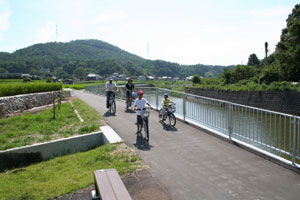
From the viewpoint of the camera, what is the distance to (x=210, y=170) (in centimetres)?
520

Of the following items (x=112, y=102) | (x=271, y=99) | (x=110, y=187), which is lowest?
(x=271, y=99)

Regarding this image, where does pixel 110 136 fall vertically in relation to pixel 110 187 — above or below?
below

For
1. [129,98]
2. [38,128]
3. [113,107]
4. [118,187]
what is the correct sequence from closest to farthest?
[118,187], [38,128], [113,107], [129,98]

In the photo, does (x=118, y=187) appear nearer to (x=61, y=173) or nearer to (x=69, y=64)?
(x=61, y=173)

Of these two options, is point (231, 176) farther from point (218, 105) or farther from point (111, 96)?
point (111, 96)

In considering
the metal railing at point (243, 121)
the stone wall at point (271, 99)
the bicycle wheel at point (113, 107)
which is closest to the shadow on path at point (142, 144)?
the metal railing at point (243, 121)

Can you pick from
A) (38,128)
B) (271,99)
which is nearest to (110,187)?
(38,128)

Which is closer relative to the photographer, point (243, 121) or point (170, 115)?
point (243, 121)

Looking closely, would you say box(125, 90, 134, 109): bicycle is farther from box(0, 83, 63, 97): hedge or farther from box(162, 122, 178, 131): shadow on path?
box(0, 83, 63, 97): hedge

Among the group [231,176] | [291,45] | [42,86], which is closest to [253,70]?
[291,45]

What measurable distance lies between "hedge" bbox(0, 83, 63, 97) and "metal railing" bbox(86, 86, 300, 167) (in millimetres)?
10659

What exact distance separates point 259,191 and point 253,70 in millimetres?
46905

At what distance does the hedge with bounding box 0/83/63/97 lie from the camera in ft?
47.8

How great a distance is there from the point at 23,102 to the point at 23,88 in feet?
4.48
